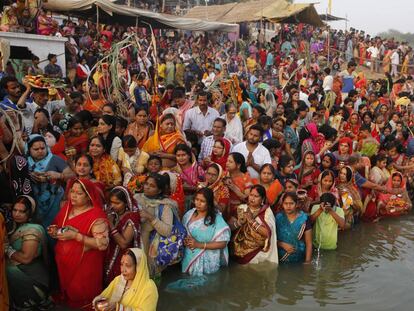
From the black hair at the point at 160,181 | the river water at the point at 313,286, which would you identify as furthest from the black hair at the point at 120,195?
the river water at the point at 313,286

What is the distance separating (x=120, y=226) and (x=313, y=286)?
2234 millimetres

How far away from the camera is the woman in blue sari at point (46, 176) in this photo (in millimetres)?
4426

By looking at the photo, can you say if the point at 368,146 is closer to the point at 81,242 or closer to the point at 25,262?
the point at 81,242

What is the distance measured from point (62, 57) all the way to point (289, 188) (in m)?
6.47

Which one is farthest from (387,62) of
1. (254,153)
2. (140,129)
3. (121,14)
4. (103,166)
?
(103,166)

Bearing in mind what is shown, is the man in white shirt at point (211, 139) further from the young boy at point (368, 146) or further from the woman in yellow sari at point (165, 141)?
the young boy at point (368, 146)

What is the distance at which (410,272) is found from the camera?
5.42m

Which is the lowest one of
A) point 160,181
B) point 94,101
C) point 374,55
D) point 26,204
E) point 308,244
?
point 308,244

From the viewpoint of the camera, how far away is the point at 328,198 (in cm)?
550

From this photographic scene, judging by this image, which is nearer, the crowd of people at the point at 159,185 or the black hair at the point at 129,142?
the crowd of people at the point at 159,185

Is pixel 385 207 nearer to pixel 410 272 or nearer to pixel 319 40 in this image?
pixel 410 272

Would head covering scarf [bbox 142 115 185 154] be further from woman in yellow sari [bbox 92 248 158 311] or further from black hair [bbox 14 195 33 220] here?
woman in yellow sari [bbox 92 248 158 311]

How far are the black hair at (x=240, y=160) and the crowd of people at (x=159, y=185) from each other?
19mm

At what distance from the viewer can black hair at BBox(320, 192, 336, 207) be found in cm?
548
